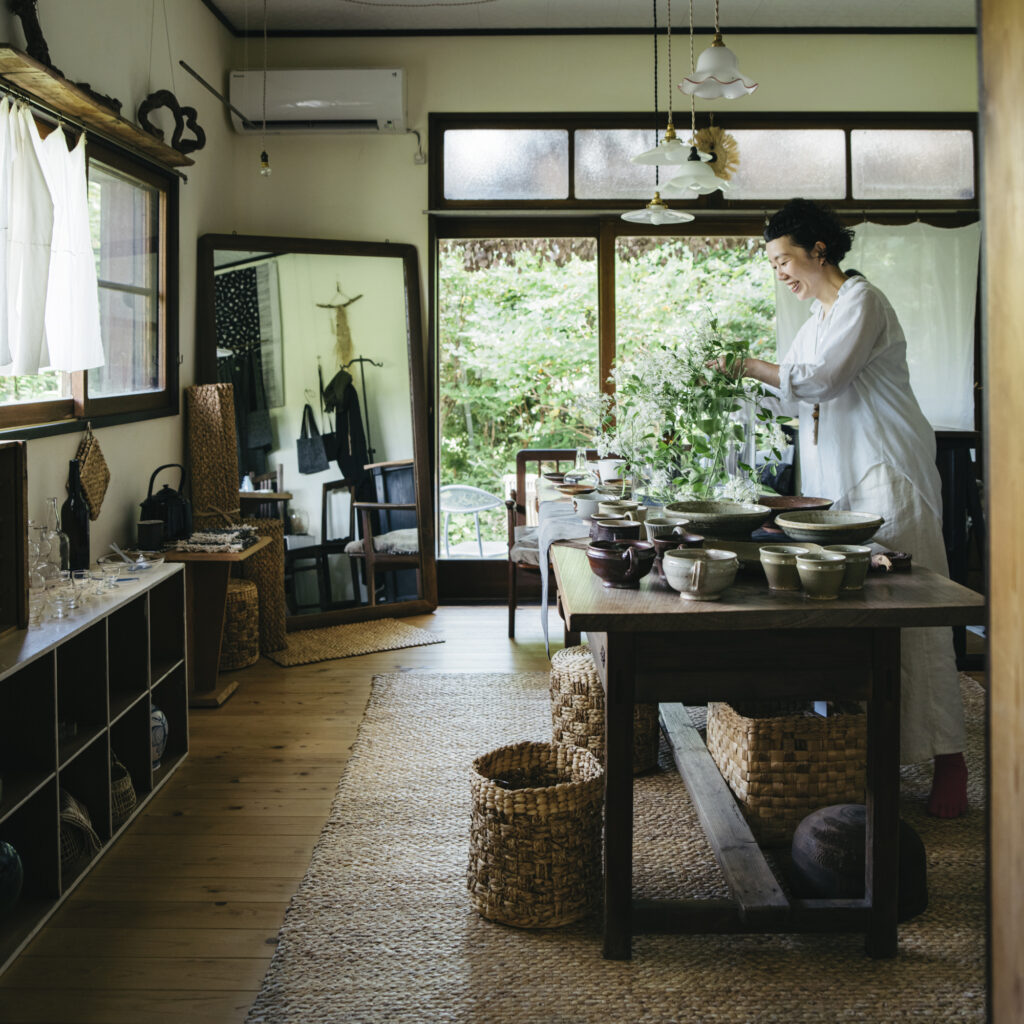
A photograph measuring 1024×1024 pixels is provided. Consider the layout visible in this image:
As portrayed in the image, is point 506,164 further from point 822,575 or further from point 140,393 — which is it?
point 822,575

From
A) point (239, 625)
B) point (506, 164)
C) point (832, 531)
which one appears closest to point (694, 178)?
point (832, 531)

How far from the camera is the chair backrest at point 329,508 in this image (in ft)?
16.4

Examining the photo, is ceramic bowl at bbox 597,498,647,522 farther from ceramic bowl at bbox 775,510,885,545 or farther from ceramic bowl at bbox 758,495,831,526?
ceramic bowl at bbox 775,510,885,545

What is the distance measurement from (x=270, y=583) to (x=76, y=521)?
1.29 meters

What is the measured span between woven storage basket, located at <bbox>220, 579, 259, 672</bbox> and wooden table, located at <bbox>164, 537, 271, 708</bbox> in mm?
312

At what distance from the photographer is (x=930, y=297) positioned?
514 centimetres

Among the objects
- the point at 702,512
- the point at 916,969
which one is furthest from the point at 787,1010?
the point at 702,512

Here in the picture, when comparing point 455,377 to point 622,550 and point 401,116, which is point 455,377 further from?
point 622,550

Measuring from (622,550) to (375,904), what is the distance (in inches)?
39.1

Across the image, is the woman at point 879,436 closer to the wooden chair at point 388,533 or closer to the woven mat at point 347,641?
the woven mat at point 347,641

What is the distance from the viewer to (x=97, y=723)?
250cm

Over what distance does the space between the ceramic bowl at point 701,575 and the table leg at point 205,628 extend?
2177 millimetres

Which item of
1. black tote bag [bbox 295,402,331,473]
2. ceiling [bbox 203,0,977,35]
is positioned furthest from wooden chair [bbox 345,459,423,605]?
ceiling [bbox 203,0,977,35]

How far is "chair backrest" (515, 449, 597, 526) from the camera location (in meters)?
5.05
